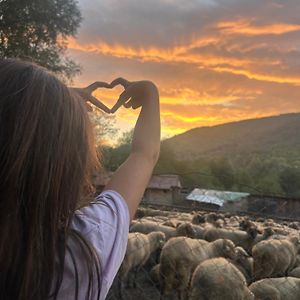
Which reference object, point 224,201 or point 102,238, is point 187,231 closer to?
point 102,238

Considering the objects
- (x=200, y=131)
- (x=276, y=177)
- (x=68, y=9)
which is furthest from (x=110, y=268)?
(x=200, y=131)

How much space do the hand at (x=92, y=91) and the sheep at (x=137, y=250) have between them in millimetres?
6769

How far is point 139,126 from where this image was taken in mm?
1891

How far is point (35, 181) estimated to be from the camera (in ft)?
4.37

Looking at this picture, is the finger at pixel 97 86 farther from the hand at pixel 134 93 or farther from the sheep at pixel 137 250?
the sheep at pixel 137 250

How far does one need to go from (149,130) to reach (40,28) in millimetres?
23068

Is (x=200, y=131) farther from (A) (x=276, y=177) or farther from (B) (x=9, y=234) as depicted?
(B) (x=9, y=234)

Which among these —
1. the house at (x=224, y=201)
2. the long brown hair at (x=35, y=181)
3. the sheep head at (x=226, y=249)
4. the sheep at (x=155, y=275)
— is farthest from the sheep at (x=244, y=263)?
the house at (x=224, y=201)

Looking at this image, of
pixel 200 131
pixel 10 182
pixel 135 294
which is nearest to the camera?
pixel 10 182

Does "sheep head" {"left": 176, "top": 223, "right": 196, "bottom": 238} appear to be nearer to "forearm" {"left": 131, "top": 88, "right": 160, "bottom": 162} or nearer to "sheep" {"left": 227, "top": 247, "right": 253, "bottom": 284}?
"sheep" {"left": 227, "top": 247, "right": 253, "bottom": 284}

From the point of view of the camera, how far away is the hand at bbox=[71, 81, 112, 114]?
1.88m

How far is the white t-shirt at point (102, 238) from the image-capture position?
56.1 inches

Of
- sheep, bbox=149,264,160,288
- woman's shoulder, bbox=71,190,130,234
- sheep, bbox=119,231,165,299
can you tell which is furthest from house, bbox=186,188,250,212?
woman's shoulder, bbox=71,190,130,234

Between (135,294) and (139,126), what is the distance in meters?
7.04
